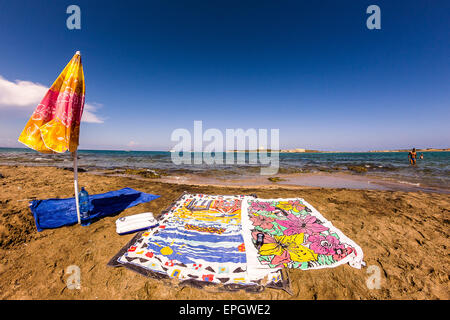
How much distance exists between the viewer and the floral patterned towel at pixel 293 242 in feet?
9.42

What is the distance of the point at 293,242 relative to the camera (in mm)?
3369

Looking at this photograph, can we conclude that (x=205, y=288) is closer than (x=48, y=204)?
Yes

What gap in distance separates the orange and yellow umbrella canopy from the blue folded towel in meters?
1.89

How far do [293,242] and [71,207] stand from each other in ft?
20.5

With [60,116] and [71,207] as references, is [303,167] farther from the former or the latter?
[60,116]

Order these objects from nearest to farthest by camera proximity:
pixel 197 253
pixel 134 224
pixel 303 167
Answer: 1. pixel 197 253
2. pixel 134 224
3. pixel 303 167

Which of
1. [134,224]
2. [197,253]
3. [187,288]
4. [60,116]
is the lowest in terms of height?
[187,288]

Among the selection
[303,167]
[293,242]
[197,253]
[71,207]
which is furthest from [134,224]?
[303,167]

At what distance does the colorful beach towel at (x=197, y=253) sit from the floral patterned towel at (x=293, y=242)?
0.19 meters
